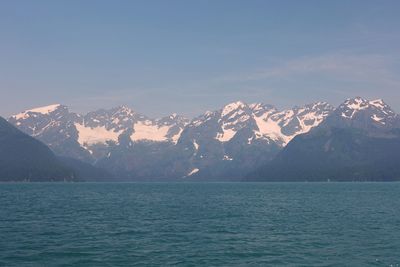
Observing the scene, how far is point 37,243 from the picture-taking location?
234 ft

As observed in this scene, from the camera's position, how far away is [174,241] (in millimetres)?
74875

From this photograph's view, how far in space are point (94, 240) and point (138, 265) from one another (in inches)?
750

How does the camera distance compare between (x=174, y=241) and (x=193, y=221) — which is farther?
(x=193, y=221)

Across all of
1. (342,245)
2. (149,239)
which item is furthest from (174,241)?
(342,245)

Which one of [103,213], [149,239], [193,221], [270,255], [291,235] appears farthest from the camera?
[103,213]

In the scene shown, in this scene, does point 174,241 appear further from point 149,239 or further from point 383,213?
point 383,213

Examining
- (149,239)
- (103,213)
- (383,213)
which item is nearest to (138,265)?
(149,239)

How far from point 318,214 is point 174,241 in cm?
5599

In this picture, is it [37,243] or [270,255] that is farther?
[37,243]

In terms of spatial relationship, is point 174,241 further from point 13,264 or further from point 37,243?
point 13,264

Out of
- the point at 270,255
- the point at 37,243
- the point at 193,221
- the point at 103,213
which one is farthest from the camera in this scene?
the point at 103,213

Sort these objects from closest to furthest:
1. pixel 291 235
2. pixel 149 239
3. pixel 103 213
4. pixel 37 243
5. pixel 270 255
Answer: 1. pixel 270 255
2. pixel 37 243
3. pixel 149 239
4. pixel 291 235
5. pixel 103 213

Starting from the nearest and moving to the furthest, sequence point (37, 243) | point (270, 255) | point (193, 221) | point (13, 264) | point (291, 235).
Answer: point (13, 264) < point (270, 255) < point (37, 243) < point (291, 235) < point (193, 221)

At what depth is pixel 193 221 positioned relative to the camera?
338 ft
